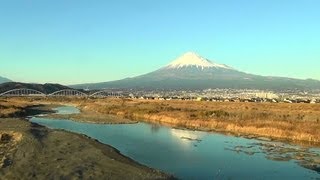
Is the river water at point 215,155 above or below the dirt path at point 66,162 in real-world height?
below

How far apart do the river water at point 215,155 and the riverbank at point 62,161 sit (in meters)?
2.06

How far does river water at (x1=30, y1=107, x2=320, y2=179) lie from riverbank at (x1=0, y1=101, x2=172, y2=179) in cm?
206

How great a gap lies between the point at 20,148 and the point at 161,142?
553 inches

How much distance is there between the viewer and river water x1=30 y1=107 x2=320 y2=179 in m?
27.5

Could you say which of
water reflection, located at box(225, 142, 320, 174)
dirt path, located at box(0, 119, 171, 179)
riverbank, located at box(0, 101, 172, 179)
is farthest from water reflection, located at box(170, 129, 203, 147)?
dirt path, located at box(0, 119, 171, 179)

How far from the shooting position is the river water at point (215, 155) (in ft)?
90.3

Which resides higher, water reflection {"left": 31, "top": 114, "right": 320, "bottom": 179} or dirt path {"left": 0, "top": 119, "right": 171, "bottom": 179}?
dirt path {"left": 0, "top": 119, "right": 171, "bottom": 179}

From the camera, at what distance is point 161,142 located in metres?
41.5

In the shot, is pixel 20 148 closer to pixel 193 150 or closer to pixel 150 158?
pixel 150 158

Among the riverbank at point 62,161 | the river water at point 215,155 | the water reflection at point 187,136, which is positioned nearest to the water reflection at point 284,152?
the river water at point 215,155

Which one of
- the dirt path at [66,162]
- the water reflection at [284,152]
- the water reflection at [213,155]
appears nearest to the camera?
the dirt path at [66,162]

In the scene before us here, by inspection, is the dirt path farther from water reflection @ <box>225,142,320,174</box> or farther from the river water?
water reflection @ <box>225,142,320,174</box>

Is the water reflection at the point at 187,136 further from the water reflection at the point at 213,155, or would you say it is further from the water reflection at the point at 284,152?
the water reflection at the point at 284,152

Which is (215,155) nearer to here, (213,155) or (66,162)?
(213,155)
